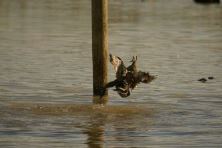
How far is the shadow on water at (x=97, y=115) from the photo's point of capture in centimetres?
1612

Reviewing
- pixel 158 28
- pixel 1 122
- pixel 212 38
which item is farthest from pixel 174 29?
pixel 1 122

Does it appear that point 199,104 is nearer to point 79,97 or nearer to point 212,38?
point 79,97

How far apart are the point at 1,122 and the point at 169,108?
3.86 metres

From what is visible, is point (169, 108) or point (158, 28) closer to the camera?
point (169, 108)

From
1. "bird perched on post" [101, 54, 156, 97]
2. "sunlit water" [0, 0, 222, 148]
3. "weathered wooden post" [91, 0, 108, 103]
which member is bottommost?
"sunlit water" [0, 0, 222, 148]

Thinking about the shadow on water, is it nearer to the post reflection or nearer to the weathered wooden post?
the post reflection

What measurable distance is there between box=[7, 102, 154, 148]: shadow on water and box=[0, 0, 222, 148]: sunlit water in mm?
17

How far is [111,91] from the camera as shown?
2197 centimetres

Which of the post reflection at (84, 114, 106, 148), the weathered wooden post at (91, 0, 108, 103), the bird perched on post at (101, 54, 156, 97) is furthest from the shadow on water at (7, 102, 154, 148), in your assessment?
the weathered wooden post at (91, 0, 108, 103)

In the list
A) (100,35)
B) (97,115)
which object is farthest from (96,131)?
(100,35)

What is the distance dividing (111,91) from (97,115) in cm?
375

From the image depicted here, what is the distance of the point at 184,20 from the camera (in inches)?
1957

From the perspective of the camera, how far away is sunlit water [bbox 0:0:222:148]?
1581 cm

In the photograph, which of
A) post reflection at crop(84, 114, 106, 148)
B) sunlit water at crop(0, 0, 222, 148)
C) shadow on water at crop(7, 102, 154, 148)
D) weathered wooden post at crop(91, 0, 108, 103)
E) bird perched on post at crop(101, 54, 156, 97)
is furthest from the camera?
weathered wooden post at crop(91, 0, 108, 103)
